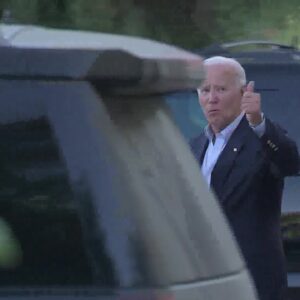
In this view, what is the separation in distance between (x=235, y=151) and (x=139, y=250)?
9.02 feet

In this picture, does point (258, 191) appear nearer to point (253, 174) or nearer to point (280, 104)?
point (253, 174)

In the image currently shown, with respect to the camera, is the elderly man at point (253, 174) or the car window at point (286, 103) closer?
the elderly man at point (253, 174)

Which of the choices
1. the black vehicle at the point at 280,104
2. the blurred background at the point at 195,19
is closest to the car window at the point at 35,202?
the black vehicle at the point at 280,104

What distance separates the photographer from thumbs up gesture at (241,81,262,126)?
607cm

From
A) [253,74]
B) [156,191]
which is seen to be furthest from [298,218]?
[156,191]

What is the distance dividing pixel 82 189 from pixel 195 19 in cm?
861

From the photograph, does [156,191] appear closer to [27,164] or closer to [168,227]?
[168,227]

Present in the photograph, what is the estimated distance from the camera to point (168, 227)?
3.55 meters

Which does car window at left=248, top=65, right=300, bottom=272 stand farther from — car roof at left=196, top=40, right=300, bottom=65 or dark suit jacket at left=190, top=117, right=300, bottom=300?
dark suit jacket at left=190, top=117, right=300, bottom=300

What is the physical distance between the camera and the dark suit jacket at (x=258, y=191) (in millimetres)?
6062

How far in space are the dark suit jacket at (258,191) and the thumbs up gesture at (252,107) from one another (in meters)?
0.04

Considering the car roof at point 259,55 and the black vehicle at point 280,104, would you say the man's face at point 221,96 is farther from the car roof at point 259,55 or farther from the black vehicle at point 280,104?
the car roof at point 259,55

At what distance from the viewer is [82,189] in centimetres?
347

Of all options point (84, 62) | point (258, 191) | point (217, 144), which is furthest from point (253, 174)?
point (84, 62)
